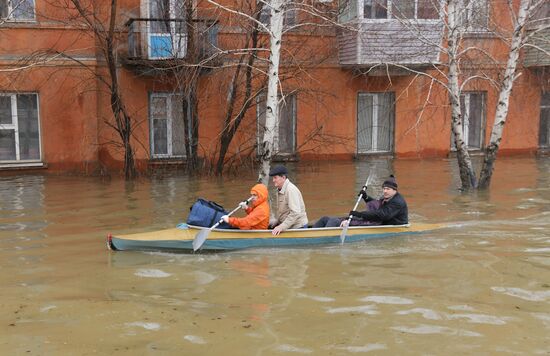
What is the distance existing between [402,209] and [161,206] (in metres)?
4.91

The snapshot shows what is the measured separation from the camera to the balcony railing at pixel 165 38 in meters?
15.7

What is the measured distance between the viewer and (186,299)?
670 cm

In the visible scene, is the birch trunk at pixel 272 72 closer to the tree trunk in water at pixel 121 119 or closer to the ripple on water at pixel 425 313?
the tree trunk in water at pixel 121 119

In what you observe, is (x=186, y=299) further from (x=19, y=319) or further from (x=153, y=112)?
(x=153, y=112)

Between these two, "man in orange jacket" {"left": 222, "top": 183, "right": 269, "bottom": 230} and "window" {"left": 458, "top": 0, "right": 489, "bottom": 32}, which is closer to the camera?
"man in orange jacket" {"left": 222, "top": 183, "right": 269, "bottom": 230}

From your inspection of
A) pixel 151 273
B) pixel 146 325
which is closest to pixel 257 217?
pixel 151 273

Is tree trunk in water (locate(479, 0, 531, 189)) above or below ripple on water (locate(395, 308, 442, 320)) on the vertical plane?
above

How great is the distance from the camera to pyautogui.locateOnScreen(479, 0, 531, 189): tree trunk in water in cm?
1318

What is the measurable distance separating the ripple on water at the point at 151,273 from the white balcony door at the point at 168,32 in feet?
29.6

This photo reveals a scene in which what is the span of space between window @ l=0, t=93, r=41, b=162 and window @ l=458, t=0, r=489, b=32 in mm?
10809

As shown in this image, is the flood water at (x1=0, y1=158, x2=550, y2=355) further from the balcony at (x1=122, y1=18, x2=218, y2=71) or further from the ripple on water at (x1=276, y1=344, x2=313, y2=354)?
the balcony at (x1=122, y1=18, x2=218, y2=71)

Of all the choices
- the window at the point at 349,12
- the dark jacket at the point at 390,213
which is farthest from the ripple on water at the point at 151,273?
the window at the point at 349,12

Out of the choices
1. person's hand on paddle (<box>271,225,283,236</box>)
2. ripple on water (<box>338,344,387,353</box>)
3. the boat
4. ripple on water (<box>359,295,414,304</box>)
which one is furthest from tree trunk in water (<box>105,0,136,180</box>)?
ripple on water (<box>338,344,387,353</box>)

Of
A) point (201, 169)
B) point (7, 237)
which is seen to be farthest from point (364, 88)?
point (7, 237)
